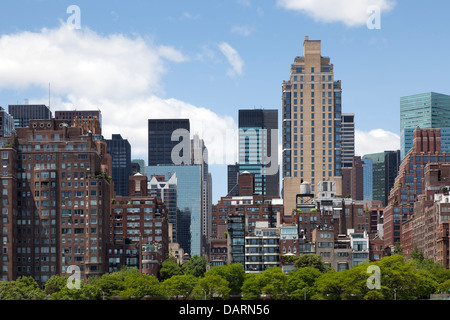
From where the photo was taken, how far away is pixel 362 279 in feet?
617
